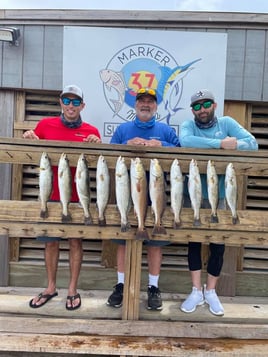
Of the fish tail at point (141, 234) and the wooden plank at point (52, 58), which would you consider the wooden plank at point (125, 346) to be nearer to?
the fish tail at point (141, 234)

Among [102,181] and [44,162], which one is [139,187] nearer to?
[102,181]

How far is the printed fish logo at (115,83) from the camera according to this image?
12.7 ft

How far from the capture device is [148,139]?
3145 millimetres

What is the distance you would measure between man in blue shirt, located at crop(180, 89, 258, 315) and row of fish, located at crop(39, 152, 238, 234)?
0.99 feet

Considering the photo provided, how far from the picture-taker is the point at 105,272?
4137mm

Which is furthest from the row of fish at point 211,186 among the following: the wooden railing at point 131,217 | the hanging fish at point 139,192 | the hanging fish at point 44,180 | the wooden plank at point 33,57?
the wooden plank at point 33,57

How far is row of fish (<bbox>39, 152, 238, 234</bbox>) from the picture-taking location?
270 cm

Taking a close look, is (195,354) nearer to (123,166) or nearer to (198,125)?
(123,166)

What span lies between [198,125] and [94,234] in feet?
4.30

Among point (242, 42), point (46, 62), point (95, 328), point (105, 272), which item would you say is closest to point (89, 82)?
point (46, 62)

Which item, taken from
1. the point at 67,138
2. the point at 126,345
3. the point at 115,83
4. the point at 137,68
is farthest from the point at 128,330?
the point at 137,68

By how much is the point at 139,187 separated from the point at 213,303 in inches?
49.0

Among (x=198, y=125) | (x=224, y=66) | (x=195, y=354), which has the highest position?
(x=224, y=66)

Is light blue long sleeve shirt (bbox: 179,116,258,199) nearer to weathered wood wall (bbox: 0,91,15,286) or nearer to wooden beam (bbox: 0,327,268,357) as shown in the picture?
wooden beam (bbox: 0,327,268,357)
